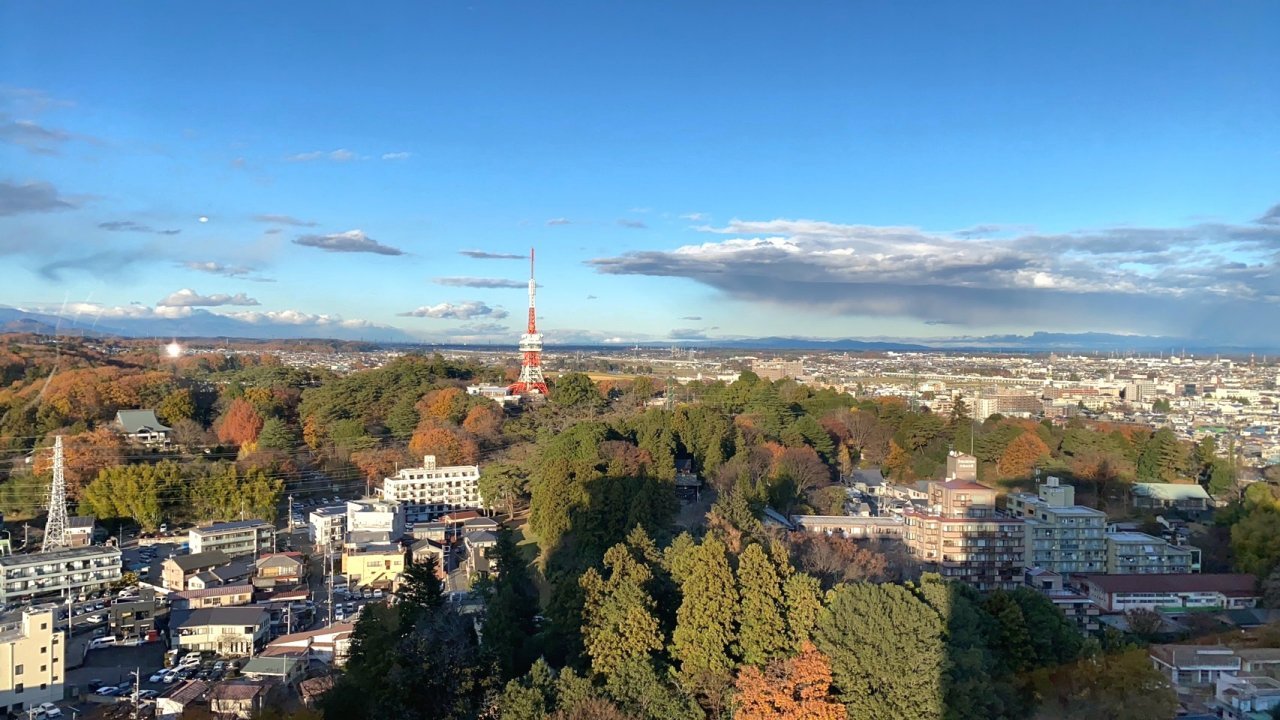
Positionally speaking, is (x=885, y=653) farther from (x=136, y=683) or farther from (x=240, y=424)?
(x=240, y=424)

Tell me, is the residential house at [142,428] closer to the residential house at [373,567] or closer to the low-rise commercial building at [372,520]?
the low-rise commercial building at [372,520]

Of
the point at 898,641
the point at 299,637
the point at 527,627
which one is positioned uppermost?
the point at 898,641

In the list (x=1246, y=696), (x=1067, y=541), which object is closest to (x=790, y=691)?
(x=1246, y=696)

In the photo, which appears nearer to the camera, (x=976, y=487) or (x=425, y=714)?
(x=425, y=714)

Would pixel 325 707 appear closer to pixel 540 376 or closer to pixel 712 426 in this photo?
pixel 712 426

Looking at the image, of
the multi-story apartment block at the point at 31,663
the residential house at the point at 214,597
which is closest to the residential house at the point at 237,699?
the multi-story apartment block at the point at 31,663

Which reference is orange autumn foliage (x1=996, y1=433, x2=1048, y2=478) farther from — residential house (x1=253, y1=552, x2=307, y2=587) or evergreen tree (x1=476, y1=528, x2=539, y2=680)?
residential house (x1=253, y1=552, x2=307, y2=587)

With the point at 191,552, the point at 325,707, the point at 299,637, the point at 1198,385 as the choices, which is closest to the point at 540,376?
the point at 191,552
